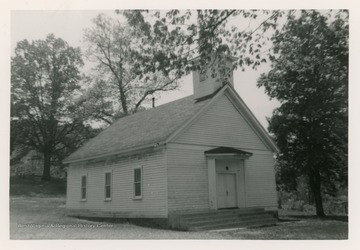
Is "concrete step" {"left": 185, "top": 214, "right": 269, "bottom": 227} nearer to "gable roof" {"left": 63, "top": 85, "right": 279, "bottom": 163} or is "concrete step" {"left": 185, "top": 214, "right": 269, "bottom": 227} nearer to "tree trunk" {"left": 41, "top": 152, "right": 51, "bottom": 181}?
"gable roof" {"left": 63, "top": 85, "right": 279, "bottom": 163}

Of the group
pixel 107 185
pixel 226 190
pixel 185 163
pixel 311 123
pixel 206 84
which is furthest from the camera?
pixel 311 123

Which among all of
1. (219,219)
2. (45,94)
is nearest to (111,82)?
(45,94)

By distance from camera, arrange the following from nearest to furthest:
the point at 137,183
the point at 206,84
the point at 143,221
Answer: the point at 143,221 < the point at 137,183 < the point at 206,84

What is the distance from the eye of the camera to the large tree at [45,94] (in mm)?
39938

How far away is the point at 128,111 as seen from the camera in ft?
137

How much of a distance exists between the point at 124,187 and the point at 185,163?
3830 mm

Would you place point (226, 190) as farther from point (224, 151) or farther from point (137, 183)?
point (137, 183)

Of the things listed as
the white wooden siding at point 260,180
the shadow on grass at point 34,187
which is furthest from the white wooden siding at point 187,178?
the shadow on grass at point 34,187

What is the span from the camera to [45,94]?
40.6 m

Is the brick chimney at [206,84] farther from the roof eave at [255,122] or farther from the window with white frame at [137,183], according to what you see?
the window with white frame at [137,183]

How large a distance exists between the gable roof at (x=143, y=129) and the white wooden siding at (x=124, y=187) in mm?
697

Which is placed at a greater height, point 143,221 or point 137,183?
point 137,183
